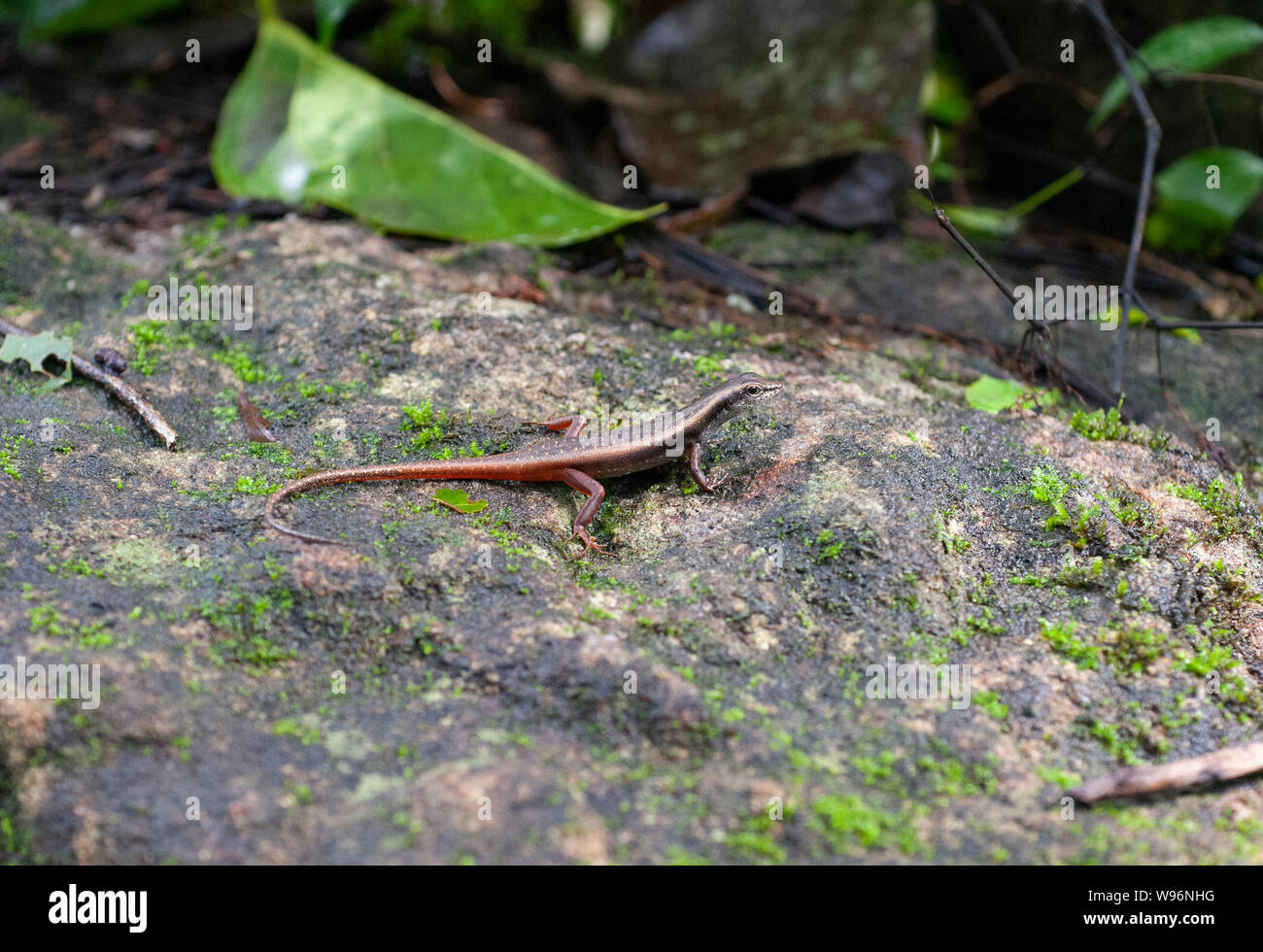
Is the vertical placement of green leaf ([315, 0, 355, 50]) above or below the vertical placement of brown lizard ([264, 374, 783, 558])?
above

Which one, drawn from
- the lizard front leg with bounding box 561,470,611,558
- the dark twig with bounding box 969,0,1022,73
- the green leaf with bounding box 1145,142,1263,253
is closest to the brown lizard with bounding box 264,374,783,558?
the lizard front leg with bounding box 561,470,611,558

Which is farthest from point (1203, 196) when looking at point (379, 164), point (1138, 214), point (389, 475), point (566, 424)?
point (389, 475)

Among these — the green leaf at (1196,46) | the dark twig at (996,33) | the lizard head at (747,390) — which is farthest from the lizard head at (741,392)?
the dark twig at (996,33)

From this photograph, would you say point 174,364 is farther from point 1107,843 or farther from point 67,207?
point 1107,843

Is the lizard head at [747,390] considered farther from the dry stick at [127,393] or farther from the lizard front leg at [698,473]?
the dry stick at [127,393]

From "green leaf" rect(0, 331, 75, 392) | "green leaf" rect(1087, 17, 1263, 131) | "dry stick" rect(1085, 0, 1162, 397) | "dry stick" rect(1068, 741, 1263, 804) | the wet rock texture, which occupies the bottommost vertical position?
"dry stick" rect(1068, 741, 1263, 804)

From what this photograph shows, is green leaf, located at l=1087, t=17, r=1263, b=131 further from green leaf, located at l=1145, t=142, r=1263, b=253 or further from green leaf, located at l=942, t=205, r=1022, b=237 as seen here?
green leaf, located at l=942, t=205, r=1022, b=237
